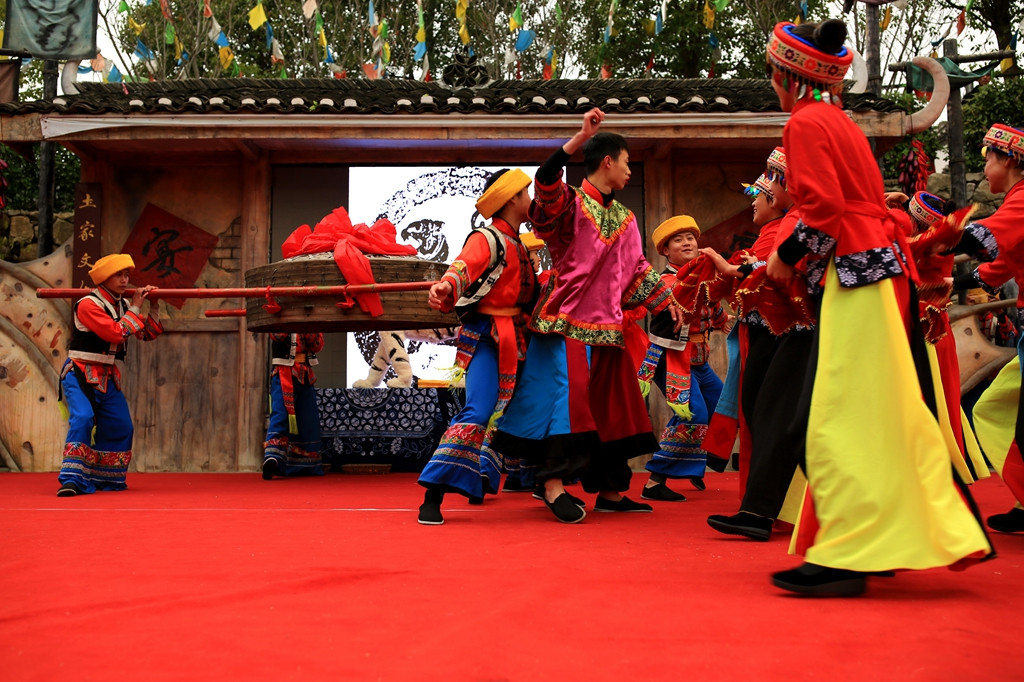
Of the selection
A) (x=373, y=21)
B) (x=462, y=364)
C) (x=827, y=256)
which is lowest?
(x=462, y=364)

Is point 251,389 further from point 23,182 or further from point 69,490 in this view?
point 23,182

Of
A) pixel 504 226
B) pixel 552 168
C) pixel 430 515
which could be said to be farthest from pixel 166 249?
pixel 552 168

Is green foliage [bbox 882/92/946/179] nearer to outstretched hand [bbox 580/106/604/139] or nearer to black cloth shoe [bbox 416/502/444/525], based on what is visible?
outstretched hand [bbox 580/106/604/139]

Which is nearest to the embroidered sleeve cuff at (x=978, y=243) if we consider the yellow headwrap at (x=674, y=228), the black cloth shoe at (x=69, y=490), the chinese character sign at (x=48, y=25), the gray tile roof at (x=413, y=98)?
the yellow headwrap at (x=674, y=228)

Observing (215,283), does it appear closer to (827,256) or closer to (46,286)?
(46,286)

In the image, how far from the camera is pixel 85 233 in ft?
27.9

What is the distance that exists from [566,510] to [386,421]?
4103 mm

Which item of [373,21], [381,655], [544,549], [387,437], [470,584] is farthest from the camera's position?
[373,21]

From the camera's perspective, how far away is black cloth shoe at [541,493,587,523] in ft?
14.1

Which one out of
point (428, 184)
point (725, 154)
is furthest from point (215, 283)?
point (725, 154)

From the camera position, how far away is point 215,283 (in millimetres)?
8633

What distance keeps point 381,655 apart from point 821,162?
178cm

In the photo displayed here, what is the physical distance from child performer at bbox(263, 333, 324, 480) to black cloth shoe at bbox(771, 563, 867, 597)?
5487 millimetres

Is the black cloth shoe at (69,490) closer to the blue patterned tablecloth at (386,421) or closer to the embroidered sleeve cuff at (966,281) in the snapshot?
the blue patterned tablecloth at (386,421)
